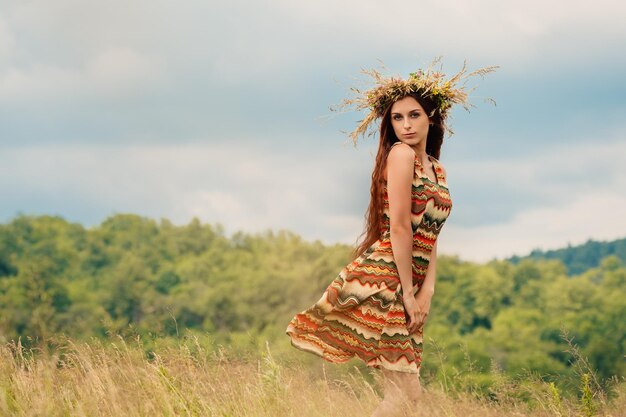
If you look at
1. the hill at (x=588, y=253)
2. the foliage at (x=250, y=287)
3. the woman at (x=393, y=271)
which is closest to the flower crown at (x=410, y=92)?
the woman at (x=393, y=271)

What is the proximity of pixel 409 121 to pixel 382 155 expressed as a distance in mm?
250

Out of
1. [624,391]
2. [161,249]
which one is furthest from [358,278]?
[161,249]

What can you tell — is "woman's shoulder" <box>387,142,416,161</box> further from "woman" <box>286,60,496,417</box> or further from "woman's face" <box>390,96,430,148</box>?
"woman's face" <box>390,96,430,148</box>

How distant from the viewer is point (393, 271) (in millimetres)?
4309

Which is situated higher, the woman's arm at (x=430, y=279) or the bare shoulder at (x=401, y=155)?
the bare shoulder at (x=401, y=155)

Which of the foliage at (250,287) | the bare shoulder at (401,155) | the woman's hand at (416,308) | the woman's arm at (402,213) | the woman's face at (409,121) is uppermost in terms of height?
the woman's face at (409,121)

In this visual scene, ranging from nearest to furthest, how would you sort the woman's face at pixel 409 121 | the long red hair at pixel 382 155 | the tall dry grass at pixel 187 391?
the long red hair at pixel 382 155
the woman's face at pixel 409 121
the tall dry grass at pixel 187 391

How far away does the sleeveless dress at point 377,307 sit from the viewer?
14.1 feet

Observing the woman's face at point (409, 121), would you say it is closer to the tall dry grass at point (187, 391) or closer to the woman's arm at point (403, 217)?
the woman's arm at point (403, 217)

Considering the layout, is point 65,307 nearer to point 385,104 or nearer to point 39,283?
point 39,283

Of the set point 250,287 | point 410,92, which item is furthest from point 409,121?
point 250,287

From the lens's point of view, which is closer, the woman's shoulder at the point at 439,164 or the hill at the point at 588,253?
the woman's shoulder at the point at 439,164

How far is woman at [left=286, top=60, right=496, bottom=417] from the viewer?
4.27 metres

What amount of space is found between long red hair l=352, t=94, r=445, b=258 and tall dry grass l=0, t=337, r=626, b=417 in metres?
0.83
